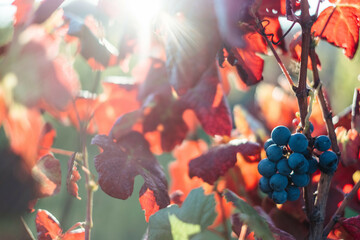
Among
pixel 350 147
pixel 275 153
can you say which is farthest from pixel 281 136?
pixel 350 147

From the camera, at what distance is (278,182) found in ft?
1.31

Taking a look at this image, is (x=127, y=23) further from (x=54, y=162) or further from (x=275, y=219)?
(x=275, y=219)

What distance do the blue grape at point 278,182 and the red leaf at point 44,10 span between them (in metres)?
0.28

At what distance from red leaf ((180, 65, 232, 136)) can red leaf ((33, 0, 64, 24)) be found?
10.3 inches

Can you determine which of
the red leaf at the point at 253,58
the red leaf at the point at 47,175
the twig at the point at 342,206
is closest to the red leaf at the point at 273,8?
the red leaf at the point at 253,58

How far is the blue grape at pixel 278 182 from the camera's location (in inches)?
15.8

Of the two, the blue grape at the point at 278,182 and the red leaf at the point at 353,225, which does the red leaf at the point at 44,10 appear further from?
the red leaf at the point at 353,225

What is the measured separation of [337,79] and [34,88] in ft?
10.5

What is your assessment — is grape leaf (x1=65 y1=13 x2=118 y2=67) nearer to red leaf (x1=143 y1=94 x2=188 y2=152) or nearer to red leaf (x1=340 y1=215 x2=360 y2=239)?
red leaf (x1=143 y1=94 x2=188 y2=152)

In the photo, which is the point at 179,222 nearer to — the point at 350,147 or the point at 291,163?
the point at 291,163

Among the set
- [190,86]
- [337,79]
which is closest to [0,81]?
[190,86]

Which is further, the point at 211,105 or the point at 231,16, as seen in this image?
the point at 211,105

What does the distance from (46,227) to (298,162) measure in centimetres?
32

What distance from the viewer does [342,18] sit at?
1.64 ft
